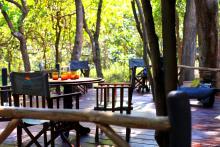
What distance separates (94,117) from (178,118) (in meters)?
0.62

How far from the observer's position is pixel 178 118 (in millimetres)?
1980

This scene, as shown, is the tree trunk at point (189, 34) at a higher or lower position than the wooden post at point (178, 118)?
higher

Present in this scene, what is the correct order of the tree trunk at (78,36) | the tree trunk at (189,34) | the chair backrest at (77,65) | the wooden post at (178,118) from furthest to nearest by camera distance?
the tree trunk at (189,34) → the tree trunk at (78,36) → the chair backrest at (77,65) → the wooden post at (178,118)

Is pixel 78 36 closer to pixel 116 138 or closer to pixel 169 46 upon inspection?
pixel 169 46

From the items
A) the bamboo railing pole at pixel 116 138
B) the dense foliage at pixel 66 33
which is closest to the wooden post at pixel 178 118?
the bamboo railing pole at pixel 116 138

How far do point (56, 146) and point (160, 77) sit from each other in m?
1.82

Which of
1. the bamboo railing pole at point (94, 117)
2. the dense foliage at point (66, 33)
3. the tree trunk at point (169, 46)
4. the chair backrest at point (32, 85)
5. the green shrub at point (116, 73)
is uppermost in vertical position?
the dense foliage at point (66, 33)

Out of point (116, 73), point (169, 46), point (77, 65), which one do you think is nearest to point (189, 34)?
point (77, 65)

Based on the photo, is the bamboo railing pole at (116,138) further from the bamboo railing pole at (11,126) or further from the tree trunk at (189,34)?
the tree trunk at (189,34)

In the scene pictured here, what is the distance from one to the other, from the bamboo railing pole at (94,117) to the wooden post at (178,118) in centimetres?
6

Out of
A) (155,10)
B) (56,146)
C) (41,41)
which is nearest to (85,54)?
(41,41)

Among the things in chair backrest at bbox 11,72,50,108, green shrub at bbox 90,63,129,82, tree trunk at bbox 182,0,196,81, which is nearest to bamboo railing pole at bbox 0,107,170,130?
chair backrest at bbox 11,72,50,108

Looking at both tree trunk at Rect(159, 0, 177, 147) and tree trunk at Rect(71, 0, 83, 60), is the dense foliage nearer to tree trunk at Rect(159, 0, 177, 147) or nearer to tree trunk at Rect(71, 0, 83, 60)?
tree trunk at Rect(71, 0, 83, 60)

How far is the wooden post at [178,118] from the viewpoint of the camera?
1954mm
